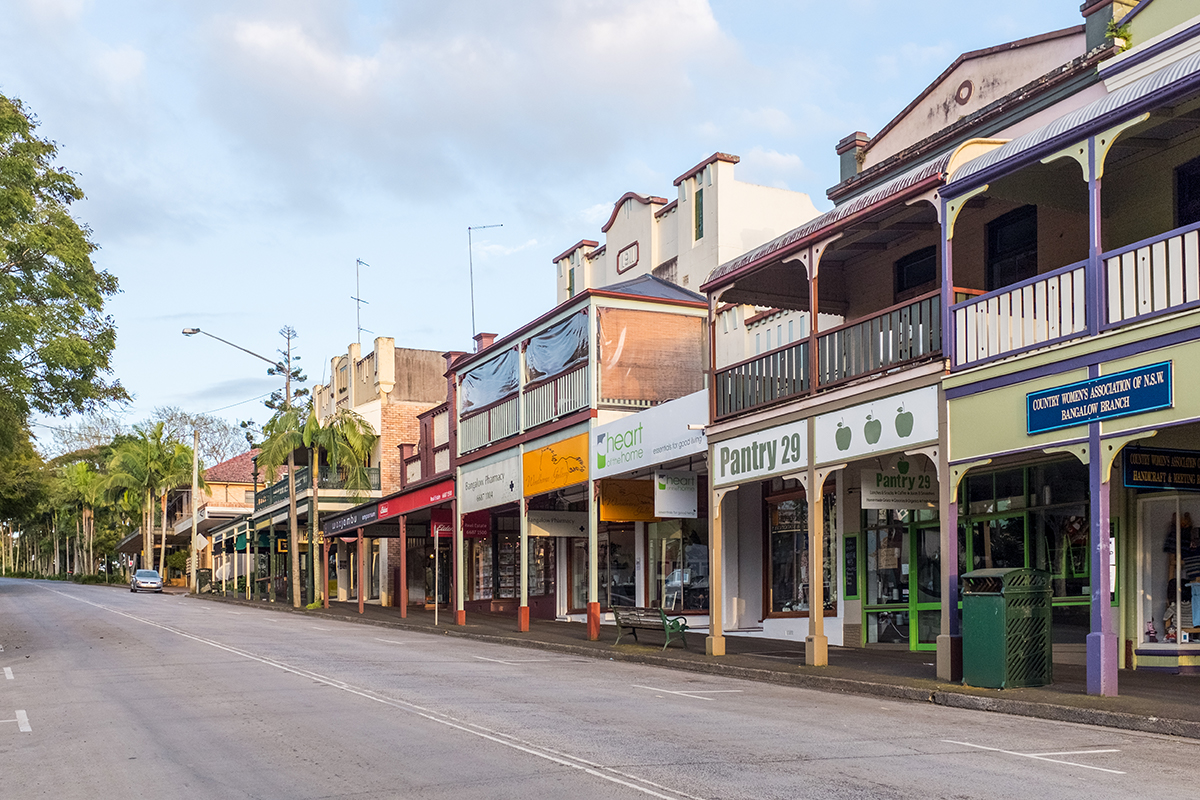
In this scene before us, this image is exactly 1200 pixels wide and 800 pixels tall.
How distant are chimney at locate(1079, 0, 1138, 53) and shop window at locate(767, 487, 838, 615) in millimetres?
8867

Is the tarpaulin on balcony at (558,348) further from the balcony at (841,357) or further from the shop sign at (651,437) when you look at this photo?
the balcony at (841,357)

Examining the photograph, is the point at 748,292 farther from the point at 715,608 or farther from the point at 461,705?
the point at 461,705

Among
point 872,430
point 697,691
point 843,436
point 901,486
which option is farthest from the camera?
point 901,486

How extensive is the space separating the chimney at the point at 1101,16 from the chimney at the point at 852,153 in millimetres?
5733

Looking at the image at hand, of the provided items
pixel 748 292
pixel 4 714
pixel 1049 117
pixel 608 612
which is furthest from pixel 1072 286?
pixel 608 612

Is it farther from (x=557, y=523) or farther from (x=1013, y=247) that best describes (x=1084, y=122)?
(x=557, y=523)

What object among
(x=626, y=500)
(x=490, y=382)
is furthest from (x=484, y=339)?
(x=626, y=500)

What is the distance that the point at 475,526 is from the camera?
32688 millimetres

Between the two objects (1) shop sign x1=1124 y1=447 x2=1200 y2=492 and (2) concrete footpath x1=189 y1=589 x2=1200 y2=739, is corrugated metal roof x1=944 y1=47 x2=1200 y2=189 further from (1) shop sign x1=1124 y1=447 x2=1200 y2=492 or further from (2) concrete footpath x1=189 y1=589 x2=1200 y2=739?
(2) concrete footpath x1=189 y1=589 x2=1200 y2=739

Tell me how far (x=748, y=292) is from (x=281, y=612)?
2544 centimetres

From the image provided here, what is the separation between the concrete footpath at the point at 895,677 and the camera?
11.6 metres

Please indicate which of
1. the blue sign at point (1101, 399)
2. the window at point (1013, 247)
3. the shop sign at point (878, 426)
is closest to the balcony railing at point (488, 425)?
the shop sign at point (878, 426)

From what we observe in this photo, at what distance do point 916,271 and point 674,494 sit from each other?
634 cm

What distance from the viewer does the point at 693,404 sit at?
70.5 feet
